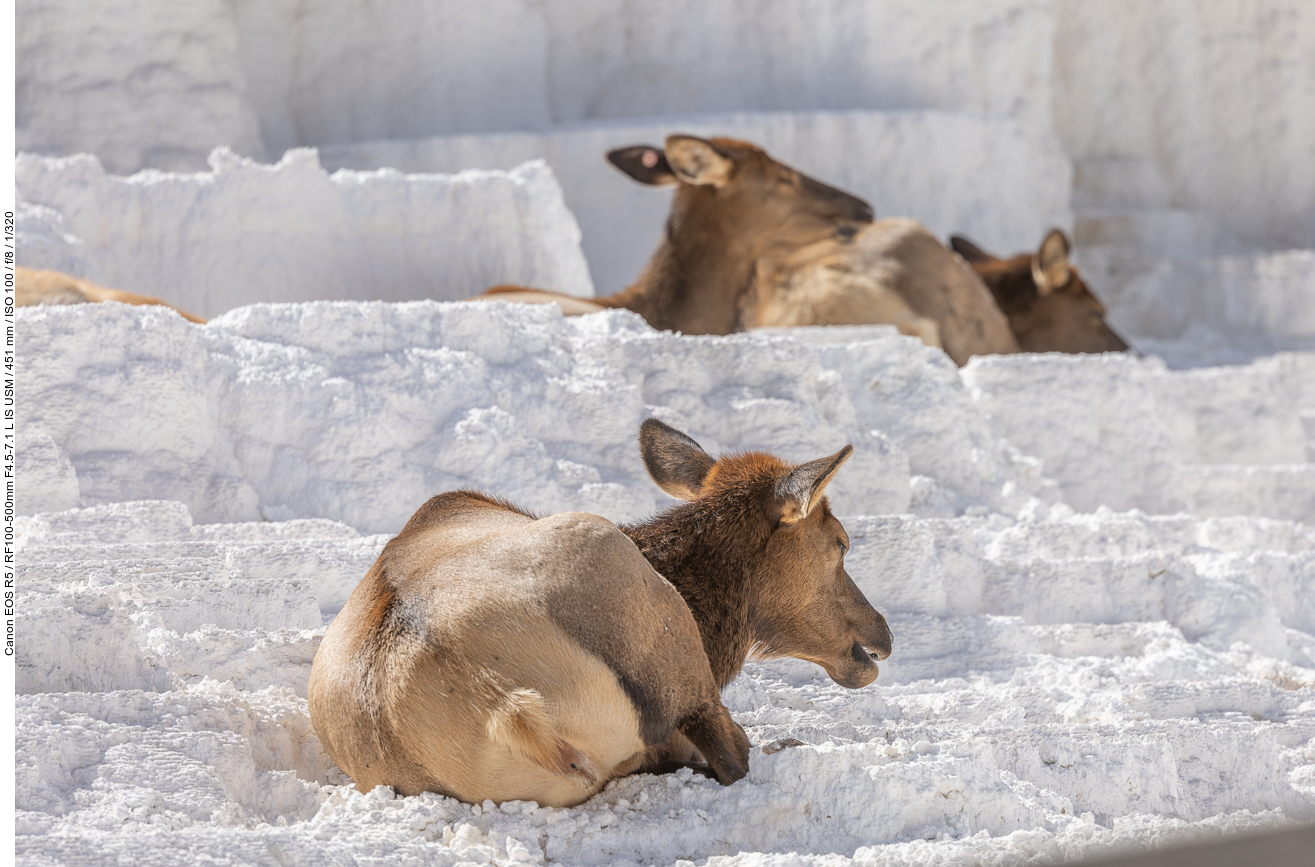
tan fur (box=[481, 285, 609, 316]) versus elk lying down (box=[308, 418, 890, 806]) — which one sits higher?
elk lying down (box=[308, 418, 890, 806])

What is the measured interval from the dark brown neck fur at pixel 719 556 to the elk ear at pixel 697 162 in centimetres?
434

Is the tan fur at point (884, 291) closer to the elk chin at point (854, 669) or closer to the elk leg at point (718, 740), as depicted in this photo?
the elk chin at point (854, 669)

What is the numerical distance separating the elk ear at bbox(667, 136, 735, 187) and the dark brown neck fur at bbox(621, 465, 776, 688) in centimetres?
434

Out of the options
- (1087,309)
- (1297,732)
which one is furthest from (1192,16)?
(1297,732)

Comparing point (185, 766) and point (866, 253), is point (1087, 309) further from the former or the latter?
point (185, 766)

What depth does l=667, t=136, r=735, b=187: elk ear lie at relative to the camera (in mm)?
7258

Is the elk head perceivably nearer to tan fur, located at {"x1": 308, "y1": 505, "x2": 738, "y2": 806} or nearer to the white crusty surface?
tan fur, located at {"x1": 308, "y1": 505, "x2": 738, "y2": 806}

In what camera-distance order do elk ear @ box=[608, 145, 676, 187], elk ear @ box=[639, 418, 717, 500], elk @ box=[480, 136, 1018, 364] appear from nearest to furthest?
elk ear @ box=[639, 418, 717, 500] → elk @ box=[480, 136, 1018, 364] → elk ear @ box=[608, 145, 676, 187]

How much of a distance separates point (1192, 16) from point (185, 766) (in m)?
12.5

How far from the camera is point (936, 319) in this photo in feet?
25.8

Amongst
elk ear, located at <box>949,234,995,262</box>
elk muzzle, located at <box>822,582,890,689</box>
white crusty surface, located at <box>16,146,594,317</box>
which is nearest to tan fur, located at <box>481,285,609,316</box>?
white crusty surface, located at <box>16,146,594,317</box>

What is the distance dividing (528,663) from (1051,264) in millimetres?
7173

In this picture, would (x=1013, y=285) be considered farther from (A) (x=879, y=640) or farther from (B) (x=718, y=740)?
(B) (x=718, y=740)

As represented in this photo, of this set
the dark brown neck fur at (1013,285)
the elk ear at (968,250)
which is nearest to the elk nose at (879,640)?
the dark brown neck fur at (1013,285)
